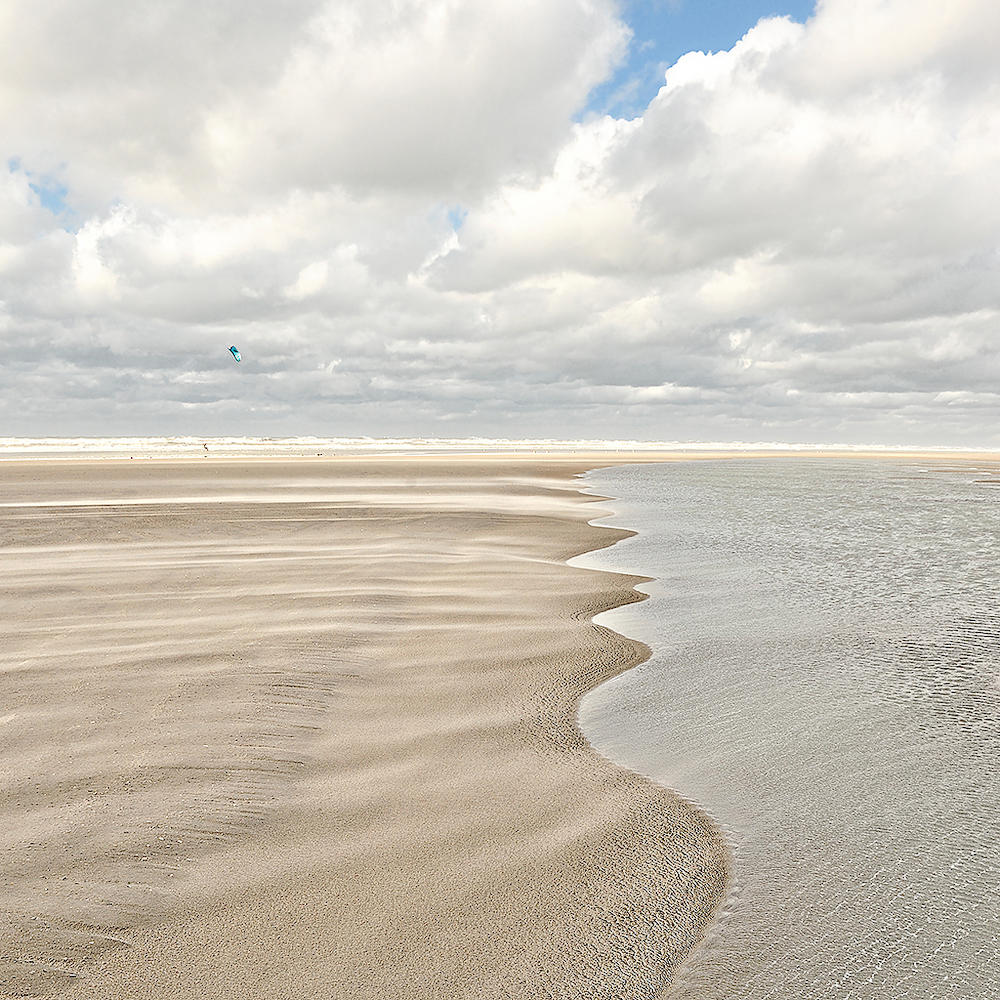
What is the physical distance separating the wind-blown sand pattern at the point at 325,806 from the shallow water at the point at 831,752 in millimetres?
293

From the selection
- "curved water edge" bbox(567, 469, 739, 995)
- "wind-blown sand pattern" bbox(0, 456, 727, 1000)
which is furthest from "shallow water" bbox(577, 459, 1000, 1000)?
"wind-blown sand pattern" bbox(0, 456, 727, 1000)

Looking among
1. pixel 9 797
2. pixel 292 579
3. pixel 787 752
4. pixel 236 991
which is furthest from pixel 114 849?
pixel 292 579

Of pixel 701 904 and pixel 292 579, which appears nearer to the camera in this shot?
pixel 701 904

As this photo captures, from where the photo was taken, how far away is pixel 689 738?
5.56 metres

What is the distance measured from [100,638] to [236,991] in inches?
222

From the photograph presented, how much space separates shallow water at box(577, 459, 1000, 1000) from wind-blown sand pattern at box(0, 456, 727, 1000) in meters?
0.29

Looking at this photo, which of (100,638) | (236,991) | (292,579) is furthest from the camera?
(292,579)

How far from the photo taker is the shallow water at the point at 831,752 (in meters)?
3.16

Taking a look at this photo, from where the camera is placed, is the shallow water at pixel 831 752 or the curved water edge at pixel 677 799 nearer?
the shallow water at pixel 831 752

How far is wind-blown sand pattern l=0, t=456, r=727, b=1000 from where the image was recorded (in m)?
3.03

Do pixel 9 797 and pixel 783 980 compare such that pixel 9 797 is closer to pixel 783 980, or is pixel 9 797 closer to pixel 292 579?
pixel 783 980

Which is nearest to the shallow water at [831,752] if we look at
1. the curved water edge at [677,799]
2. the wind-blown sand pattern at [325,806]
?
the curved water edge at [677,799]

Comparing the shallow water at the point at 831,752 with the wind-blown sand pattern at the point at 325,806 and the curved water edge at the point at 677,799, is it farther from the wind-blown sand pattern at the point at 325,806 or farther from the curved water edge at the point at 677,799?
the wind-blown sand pattern at the point at 325,806

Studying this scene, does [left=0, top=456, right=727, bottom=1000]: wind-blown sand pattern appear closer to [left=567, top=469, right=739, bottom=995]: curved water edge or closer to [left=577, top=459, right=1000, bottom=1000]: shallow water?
[left=567, top=469, right=739, bottom=995]: curved water edge
